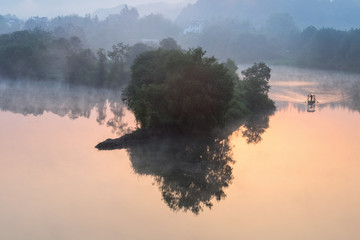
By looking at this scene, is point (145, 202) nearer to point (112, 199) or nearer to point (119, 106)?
point (112, 199)

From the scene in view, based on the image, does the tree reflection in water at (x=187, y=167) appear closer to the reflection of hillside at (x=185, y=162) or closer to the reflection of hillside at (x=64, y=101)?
the reflection of hillside at (x=185, y=162)

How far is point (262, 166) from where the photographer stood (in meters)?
40.9

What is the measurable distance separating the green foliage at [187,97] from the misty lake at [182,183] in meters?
2.94

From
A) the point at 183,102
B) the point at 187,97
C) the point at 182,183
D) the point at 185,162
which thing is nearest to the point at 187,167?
the point at 185,162

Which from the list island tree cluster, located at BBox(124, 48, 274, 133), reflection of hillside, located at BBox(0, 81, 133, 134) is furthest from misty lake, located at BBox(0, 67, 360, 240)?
reflection of hillside, located at BBox(0, 81, 133, 134)

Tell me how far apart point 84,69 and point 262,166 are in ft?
280

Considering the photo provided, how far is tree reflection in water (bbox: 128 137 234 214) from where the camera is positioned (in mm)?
33000

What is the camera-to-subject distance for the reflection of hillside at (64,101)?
70875 mm

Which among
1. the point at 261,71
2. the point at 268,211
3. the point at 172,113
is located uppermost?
the point at 261,71

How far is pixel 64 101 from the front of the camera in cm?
8550

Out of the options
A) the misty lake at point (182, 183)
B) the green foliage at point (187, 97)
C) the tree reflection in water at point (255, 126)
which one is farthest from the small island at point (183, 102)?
the tree reflection in water at point (255, 126)

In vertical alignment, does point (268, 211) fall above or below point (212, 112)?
below

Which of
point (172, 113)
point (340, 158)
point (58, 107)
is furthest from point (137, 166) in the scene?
point (58, 107)

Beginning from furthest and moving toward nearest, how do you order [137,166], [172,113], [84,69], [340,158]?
[84,69]
[172,113]
[340,158]
[137,166]
